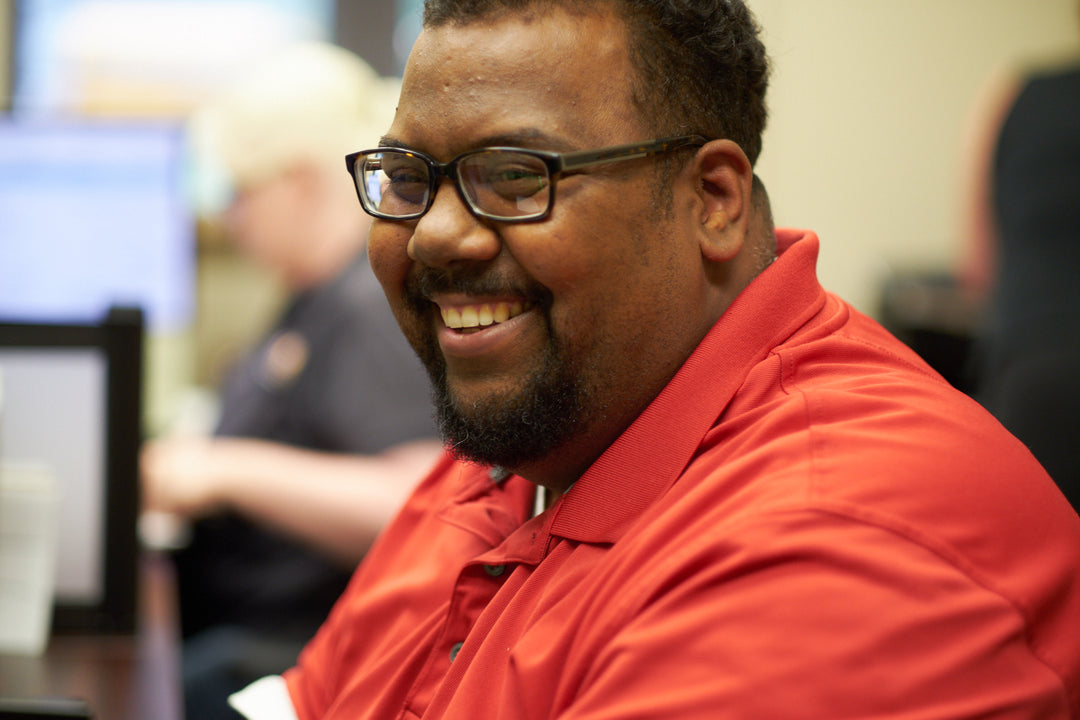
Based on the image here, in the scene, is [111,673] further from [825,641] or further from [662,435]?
[825,641]

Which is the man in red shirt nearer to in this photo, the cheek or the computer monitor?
the cheek

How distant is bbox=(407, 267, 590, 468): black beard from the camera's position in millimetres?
873

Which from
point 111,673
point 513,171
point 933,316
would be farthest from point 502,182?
point 933,316

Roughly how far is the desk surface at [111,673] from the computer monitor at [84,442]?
0.14 ft

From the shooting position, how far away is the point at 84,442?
142 centimetres

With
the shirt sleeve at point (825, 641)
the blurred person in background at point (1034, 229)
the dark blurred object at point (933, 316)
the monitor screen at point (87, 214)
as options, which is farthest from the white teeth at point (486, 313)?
the dark blurred object at point (933, 316)

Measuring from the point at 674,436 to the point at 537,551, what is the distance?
0.15 meters

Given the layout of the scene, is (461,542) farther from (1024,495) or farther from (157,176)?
(157,176)

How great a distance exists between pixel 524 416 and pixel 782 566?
29cm

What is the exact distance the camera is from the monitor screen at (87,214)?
2.03 m

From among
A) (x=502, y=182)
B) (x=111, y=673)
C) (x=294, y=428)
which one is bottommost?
(x=111, y=673)

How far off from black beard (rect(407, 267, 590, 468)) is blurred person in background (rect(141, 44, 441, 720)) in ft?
3.24

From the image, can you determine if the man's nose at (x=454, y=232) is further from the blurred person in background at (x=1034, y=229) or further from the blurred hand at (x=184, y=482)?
the blurred hand at (x=184, y=482)

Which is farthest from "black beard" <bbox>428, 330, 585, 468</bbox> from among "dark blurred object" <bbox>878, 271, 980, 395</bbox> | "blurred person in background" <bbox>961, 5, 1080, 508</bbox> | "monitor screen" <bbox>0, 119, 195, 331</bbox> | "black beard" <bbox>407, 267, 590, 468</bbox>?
"dark blurred object" <bbox>878, 271, 980, 395</bbox>
